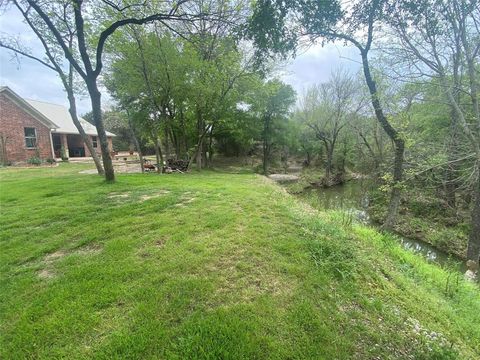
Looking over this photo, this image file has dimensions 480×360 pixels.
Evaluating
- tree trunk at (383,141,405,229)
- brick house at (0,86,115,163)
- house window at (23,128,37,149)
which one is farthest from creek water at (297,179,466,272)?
house window at (23,128,37,149)

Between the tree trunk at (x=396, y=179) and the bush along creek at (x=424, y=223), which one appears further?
the bush along creek at (x=424, y=223)

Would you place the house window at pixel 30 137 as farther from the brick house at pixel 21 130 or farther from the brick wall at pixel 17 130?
the brick wall at pixel 17 130

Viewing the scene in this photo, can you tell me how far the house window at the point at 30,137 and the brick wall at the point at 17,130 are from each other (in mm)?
189

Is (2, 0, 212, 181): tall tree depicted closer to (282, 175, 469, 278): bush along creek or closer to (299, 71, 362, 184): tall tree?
(282, 175, 469, 278): bush along creek

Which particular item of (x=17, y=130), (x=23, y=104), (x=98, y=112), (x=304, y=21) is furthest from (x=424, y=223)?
(x=23, y=104)

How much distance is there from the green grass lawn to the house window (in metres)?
18.2

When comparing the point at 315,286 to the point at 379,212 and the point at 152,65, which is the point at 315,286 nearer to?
the point at 379,212

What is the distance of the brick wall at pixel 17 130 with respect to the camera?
1684cm

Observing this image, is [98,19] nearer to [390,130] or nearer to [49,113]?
[390,130]

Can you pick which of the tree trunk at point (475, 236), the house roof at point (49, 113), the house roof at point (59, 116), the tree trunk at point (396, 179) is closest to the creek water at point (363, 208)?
the tree trunk at point (475, 236)

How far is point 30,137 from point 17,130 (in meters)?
0.92

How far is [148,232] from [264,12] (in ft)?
13.6

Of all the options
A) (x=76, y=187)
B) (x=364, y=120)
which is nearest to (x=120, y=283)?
(x=76, y=187)

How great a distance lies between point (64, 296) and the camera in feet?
8.35
